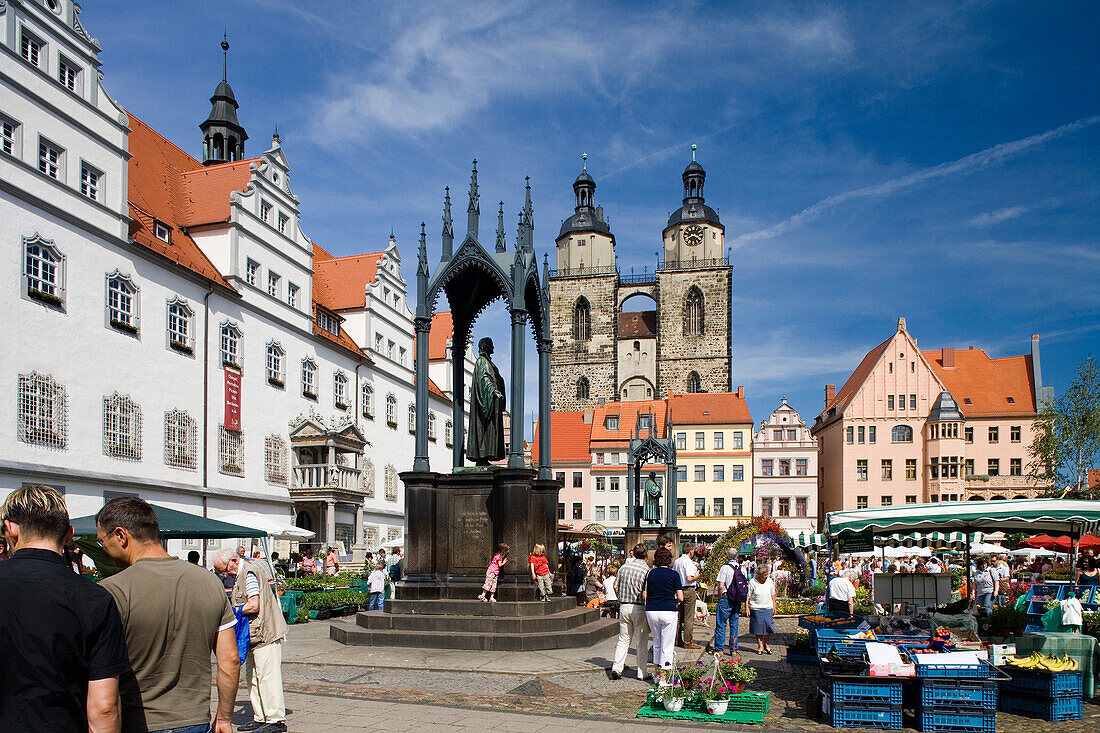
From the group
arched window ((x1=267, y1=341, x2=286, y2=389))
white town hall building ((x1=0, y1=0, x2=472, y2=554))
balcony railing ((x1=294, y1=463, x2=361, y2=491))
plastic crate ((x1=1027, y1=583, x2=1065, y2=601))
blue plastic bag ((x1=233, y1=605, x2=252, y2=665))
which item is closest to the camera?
blue plastic bag ((x1=233, y1=605, x2=252, y2=665))

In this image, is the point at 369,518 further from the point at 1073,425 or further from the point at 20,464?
the point at 1073,425

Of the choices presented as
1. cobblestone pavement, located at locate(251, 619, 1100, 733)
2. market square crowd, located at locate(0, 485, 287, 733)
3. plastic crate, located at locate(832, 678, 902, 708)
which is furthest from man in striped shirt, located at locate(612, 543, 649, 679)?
market square crowd, located at locate(0, 485, 287, 733)

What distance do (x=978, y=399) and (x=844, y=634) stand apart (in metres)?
60.0

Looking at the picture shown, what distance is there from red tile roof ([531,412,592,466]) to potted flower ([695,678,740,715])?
57.6 metres

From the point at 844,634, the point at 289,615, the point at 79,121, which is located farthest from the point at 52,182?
the point at 844,634

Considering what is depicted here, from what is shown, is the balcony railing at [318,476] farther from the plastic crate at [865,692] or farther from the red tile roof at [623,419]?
the red tile roof at [623,419]

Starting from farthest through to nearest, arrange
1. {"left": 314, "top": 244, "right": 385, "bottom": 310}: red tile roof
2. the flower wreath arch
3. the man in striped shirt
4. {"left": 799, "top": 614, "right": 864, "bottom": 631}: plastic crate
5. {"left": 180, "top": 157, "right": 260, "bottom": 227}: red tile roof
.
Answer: {"left": 314, "top": 244, "right": 385, "bottom": 310}: red tile roof → {"left": 180, "top": 157, "right": 260, "bottom": 227}: red tile roof → the flower wreath arch → {"left": 799, "top": 614, "right": 864, "bottom": 631}: plastic crate → the man in striped shirt

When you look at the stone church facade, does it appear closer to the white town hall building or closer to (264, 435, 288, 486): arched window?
the white town hall building

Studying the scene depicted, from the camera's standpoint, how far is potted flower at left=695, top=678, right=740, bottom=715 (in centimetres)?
861

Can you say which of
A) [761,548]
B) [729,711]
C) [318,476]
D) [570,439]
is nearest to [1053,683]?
[729,711]

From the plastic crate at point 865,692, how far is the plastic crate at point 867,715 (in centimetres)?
4

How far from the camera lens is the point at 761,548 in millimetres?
26125

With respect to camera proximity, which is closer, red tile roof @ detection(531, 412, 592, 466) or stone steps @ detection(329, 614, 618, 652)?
stone steps @ detection(329, 614, 618, 652)

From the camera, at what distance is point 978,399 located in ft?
211
